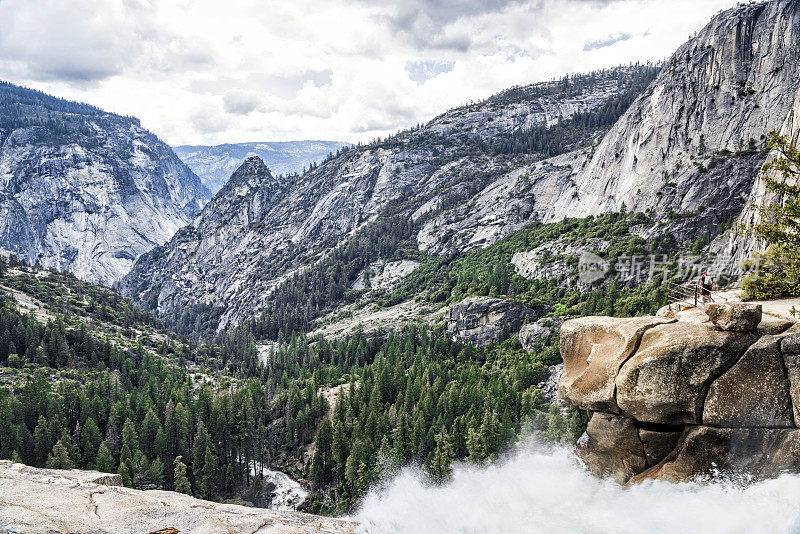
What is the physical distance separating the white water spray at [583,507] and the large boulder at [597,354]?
5.71 m

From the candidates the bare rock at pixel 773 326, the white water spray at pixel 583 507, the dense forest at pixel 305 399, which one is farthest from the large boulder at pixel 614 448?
the dense forest at pixel 305 399

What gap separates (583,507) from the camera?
1167 inches

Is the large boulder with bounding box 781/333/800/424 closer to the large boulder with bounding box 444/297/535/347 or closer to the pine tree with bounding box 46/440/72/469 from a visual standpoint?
the pine tree with bounding box 46/440/72/469

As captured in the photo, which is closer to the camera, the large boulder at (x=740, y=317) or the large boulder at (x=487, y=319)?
the large boulder at (x=740, y=317)

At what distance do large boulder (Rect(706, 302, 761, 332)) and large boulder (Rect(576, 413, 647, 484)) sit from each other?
8466 mm

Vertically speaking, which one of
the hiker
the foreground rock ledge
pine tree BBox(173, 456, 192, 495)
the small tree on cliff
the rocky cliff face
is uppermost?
the rocky cliff face

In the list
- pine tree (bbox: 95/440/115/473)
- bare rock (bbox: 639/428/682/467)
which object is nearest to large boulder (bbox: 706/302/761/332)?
bare rock (bbox: 639/428/682/467)

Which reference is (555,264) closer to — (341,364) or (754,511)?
(341,364)

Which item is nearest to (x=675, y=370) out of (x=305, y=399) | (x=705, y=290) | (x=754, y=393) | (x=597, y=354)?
(x=754, y=393)

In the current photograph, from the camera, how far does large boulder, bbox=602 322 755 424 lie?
24.2 metres

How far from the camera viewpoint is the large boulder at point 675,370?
2417cm

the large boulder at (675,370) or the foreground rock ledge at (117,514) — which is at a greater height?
the large boulder at (675,370)

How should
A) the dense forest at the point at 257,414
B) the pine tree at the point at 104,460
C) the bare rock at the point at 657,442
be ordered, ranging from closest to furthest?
the bare rock at the point at 657,442 < the pine tree at the point at 104,460 < the dense forest at the point at 257,414

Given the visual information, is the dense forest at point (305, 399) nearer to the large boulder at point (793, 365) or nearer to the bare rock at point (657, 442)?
the bare rock at point (657, 442)
